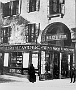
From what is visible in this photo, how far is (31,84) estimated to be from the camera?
3.83 m

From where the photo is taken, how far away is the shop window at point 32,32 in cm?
392

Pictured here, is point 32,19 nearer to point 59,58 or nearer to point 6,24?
point 6,24

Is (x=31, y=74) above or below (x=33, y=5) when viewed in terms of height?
below

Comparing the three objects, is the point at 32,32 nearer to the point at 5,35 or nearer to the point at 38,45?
the point at 38,45

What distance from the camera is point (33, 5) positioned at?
12.9 ft

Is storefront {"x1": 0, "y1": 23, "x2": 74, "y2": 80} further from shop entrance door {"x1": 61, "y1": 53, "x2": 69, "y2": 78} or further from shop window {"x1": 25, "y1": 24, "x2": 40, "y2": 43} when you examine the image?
shop window {"x1": 25, "y1": 24, "x2": 40, "y2": 43}

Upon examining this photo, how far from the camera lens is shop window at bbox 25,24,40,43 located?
3918 mm

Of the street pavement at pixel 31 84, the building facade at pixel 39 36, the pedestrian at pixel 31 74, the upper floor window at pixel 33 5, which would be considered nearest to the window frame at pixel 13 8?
the building facade at pixel 39 36

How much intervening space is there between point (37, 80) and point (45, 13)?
3.28 ft

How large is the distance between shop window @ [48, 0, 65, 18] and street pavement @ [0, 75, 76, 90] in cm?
95

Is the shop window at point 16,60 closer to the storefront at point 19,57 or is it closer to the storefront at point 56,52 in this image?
the storefront at point 19,57

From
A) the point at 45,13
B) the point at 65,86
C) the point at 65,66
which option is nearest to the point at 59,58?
the point at 65,66

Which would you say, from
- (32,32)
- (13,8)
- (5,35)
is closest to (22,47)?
(32,32)

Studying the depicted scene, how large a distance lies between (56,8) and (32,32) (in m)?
0.52
